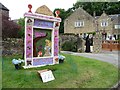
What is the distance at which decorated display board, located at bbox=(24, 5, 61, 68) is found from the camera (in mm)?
10320

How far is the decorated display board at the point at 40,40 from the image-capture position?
406 inches

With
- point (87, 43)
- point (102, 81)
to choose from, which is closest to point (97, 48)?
point (87, 43)

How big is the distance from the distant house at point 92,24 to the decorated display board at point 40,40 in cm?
4053

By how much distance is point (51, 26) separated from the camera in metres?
11.7

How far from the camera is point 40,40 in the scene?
36.9 feet

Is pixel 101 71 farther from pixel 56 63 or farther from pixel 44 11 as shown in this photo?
pixel 44 11

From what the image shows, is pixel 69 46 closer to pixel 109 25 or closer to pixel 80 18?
pixel 80 18

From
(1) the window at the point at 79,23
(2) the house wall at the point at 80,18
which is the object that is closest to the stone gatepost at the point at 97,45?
(2) the house wall at the point at 80,18

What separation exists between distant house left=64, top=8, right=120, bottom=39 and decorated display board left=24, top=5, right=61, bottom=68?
40.5 m

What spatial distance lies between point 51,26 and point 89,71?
123 inches

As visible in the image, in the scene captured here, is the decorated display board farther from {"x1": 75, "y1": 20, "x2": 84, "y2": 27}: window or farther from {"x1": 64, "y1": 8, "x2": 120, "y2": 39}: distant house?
{"x1": 75, "y1": 20, "x2": 84, "y2": 27}: window

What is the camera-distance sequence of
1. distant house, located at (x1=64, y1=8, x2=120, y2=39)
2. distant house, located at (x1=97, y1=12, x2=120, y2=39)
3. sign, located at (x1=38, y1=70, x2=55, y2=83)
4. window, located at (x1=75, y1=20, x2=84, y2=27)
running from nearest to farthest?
sign, located at (x1=38, y1=70, x2=55, y2=83), distant house, located at (x1=64, y1=8, x2=120, y2=39), distant house, located at (x1=97, y1=12, x2=120, y2=39), window, located at (x1=75, y1=20, x2=84, y2=27)

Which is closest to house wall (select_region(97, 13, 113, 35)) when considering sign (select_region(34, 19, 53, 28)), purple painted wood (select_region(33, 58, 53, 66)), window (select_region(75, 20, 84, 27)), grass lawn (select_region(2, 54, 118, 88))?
window (select_region(75, 20, 84, 27))

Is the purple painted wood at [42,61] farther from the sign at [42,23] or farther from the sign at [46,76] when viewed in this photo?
the sign at [46,76]
